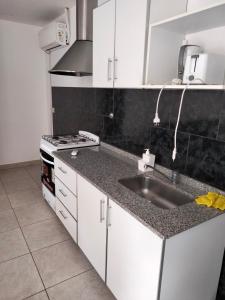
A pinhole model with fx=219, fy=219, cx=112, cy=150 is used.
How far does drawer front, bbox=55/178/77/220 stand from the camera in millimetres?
1905

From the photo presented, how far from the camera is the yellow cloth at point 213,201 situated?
1232 millimetres

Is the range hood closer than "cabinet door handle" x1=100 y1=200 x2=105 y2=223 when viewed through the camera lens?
No

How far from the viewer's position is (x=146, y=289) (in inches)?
44.8

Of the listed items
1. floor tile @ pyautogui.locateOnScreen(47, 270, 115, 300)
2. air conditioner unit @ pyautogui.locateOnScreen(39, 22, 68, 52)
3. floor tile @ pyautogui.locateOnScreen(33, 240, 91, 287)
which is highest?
air conditioner unit @ pyautogui.locateOnScreen(39, 22, 68, 52)

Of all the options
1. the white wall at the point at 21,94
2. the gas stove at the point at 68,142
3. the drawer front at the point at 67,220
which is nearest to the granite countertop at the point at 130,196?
the gas stove at the point at 68,142

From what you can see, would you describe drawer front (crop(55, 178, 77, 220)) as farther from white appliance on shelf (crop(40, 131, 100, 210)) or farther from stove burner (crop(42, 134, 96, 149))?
stove burner (crop(42, 134, 96, 149))

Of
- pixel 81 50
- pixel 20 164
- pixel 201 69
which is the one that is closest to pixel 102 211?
pixel 201 69

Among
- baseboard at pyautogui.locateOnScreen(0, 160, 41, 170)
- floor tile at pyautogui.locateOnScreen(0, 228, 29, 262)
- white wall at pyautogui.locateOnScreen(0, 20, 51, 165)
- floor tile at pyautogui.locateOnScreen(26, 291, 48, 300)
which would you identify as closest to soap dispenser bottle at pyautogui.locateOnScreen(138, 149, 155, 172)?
floor tile at pyautogui.locateOnScreen(26, 291, 48, 300)

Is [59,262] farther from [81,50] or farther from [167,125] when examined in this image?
[81,50]

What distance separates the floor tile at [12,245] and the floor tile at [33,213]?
18 cm

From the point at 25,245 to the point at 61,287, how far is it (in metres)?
0.62

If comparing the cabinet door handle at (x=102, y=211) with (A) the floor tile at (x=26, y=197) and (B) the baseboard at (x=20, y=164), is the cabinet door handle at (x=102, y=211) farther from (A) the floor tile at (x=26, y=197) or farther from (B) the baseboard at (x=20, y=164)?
(B) the baseboard at (x=20, y=164)

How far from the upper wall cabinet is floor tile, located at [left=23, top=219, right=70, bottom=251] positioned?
1.52 m

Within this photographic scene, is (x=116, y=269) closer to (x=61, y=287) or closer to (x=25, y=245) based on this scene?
(x=61, y=287)
